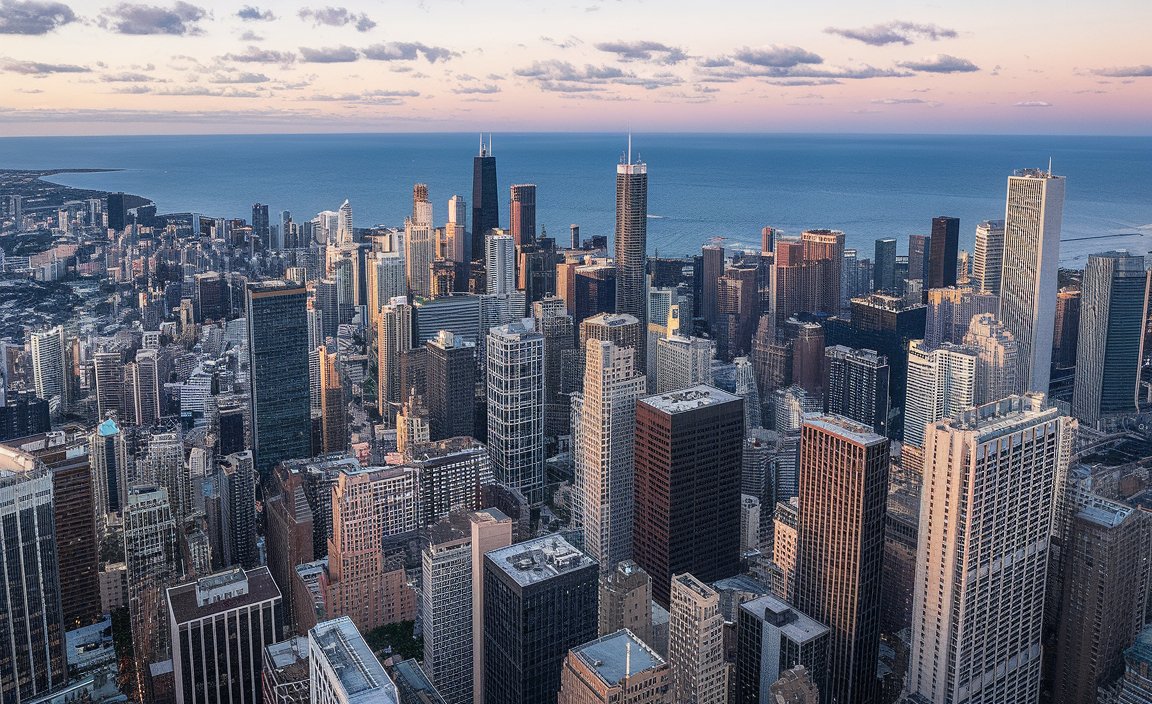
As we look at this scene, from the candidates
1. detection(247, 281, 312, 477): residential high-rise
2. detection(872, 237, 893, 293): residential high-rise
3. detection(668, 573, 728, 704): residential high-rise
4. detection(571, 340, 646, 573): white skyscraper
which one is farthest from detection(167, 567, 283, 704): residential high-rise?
detection(872, 237, 893, 293): residential high-rise

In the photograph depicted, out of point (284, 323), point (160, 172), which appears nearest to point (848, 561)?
point (284, 323)

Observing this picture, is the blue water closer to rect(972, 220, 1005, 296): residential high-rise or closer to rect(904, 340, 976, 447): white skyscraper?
rect(972, 220, 1005, 296): residential high-rise

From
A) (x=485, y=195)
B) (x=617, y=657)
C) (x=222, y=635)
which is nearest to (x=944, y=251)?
(x=485, y=195)

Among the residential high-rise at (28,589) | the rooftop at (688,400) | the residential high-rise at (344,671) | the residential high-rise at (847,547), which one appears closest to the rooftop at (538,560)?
the residential high-rise at (344,671)

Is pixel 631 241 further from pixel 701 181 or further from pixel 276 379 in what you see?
pixel 701 181

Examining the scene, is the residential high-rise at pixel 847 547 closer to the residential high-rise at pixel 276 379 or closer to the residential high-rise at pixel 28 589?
the residential high-rise at pixel 28 589

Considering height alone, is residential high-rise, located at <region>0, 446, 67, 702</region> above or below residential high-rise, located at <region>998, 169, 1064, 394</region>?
below

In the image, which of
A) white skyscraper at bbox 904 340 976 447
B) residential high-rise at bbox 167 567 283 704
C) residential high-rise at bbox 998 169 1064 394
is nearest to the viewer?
residential high-rise at bbox 167 567 283 704

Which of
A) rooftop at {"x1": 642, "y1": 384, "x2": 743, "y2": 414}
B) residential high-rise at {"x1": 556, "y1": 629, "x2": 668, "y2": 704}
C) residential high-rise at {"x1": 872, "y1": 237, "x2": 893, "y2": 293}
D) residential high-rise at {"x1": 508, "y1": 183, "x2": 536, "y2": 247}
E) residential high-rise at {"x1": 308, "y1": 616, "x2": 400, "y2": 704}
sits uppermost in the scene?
residential high-rise at {"x1": 508, "y1": 183, "x2": 536, "y2": 247}

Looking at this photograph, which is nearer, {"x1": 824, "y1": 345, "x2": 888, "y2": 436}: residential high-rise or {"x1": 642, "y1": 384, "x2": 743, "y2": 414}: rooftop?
{"x1": 642, "y1": 384, "x2": 743, "y2": 414}: rooftop
